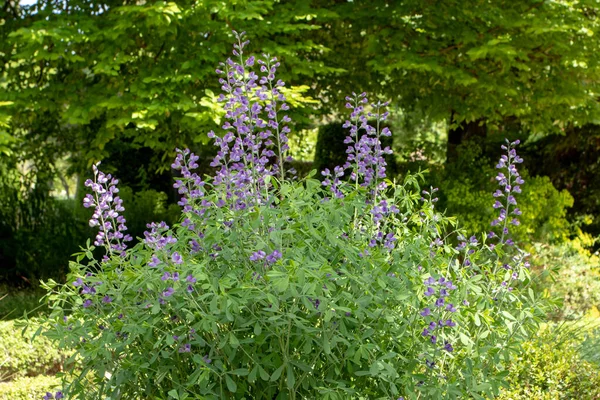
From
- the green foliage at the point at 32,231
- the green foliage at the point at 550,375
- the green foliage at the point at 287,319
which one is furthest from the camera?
the green foliage at the point at 32,231

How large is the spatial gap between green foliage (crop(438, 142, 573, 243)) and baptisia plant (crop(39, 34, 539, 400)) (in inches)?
280

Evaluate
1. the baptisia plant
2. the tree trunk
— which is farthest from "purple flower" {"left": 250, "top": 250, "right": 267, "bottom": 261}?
the tree trunk

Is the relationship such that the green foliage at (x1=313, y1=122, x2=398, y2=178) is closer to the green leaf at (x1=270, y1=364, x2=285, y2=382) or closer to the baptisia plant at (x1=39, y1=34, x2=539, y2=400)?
the baptisia plant at (x1=39, y1=34, x2=539, y2=400)

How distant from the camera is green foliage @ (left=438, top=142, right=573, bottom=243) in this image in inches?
416

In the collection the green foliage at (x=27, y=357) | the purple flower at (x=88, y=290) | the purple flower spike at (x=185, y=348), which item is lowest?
the green foliage at (x=27, y=357)

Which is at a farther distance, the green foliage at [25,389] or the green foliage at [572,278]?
the green foliage at [572,278]

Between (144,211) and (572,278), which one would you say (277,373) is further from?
(144,211)

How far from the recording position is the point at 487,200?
10.6m

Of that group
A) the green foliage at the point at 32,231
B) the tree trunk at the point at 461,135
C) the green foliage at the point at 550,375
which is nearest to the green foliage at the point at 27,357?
the green foliage at the point at 32,231

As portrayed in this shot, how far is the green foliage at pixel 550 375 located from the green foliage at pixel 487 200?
556cm

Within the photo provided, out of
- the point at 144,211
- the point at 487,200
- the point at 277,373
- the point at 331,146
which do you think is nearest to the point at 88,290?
the point at 277,373

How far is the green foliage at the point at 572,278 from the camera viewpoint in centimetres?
785

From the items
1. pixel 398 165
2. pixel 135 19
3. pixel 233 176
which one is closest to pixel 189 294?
pixel 233 176

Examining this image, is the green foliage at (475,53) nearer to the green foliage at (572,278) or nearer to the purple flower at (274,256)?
the green foliage at (572,278)
